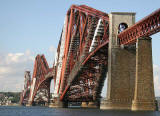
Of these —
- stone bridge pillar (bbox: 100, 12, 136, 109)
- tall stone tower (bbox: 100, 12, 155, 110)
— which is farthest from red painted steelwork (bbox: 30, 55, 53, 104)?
stone bridge pillar (bbox: 100, 12, 136, 109)

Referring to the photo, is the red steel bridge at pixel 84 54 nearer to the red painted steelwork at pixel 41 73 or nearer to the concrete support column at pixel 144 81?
the concrete support column at pixel 144 81

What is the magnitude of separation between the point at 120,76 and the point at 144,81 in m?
10.5

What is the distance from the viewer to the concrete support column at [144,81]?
45969 mm

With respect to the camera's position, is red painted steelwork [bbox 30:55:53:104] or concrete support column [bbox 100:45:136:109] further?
red painted steelwork [bbox 30:55:53:104]

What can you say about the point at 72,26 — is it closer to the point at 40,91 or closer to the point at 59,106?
the point at 59,106

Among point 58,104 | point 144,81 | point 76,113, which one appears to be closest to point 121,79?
point 144,81

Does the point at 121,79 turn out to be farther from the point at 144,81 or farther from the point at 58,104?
the point at 58,104

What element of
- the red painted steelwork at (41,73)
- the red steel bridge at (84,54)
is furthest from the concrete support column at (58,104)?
the red painted steelwork at (41,73)

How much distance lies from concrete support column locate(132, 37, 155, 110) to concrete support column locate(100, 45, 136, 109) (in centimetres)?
868

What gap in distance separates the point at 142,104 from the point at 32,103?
124055 mm

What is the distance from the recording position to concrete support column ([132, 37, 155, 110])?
45969mm

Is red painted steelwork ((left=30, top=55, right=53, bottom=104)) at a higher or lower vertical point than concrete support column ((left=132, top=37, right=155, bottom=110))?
higher

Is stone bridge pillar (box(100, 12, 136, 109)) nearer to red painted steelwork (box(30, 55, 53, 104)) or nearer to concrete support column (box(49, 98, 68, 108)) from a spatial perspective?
concrete support column (box(49, 98, 68, 108))

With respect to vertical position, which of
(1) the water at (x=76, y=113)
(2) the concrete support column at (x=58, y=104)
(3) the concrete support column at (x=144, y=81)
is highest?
(3) the concrete support column at (x=144, y=81)
